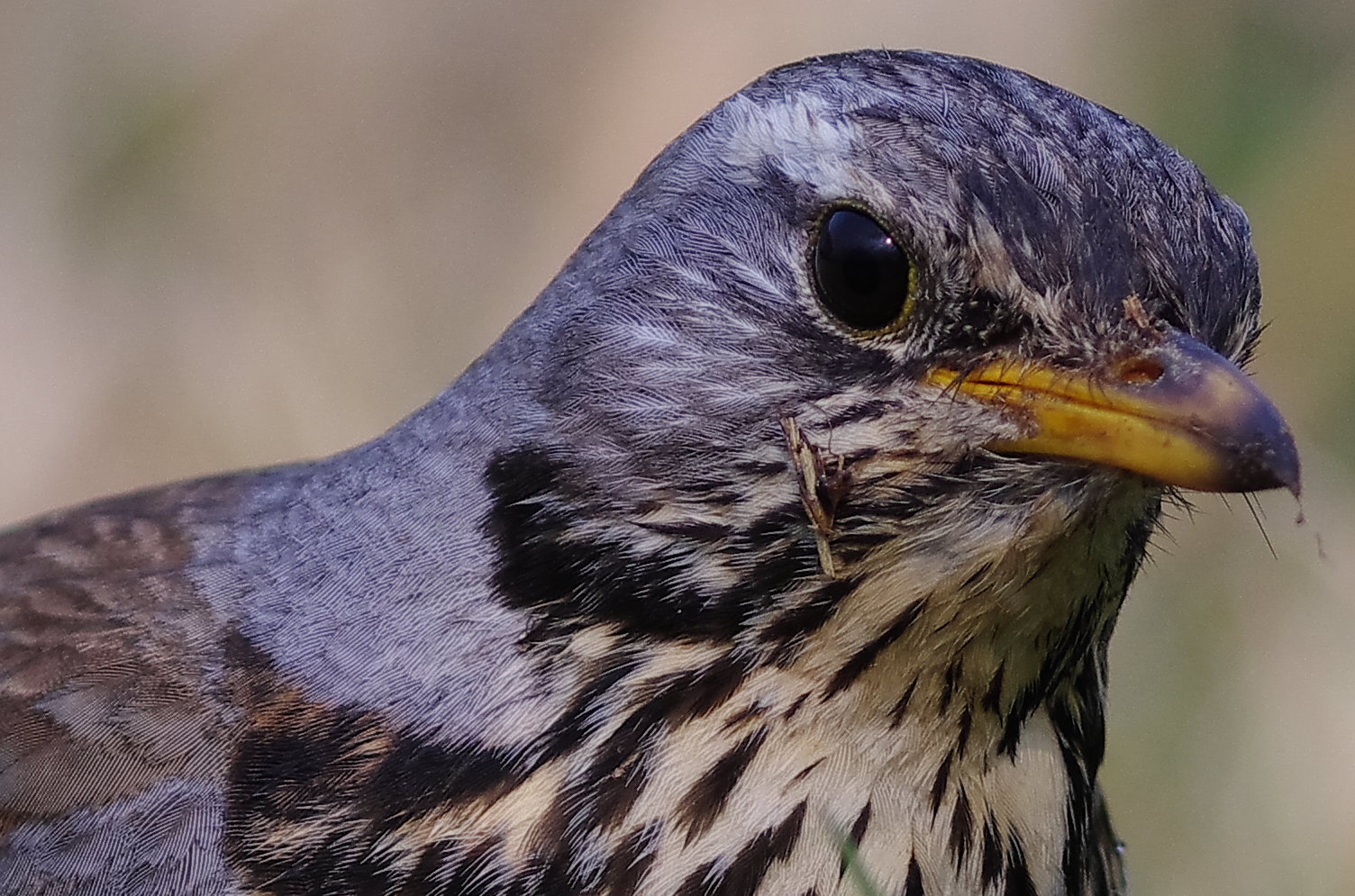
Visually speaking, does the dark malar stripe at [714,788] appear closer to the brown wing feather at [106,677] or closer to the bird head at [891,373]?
the bird head at [891,373]

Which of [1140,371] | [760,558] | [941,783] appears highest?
[1140,371]

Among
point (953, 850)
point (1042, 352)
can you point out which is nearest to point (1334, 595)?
point (953, 850)

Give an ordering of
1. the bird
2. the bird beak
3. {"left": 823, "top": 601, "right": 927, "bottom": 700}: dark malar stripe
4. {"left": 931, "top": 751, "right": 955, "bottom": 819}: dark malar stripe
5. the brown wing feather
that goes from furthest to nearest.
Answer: the brown wing feather → {"left": 931, "top": 751, "right": 955, "bottom": 819}: dark malar stripe → {"left": 823, "top": 601, "right": 927, "bottom": 700}: dark malar stripe → the bird → the bird beak

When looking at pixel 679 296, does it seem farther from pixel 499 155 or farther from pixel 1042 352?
pixel 499 155

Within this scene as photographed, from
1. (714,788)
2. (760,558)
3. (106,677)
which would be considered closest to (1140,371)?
(760,558)

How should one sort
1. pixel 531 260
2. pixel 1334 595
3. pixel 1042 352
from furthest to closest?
pixel 531 260 → pixel 1334 595 → pixel 1042 352

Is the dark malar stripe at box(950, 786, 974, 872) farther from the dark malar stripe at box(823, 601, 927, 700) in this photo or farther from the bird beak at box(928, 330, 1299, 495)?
the bird beak at box(928, 330, 1299, 495)

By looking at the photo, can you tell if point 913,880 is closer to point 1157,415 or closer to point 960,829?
point 960,829

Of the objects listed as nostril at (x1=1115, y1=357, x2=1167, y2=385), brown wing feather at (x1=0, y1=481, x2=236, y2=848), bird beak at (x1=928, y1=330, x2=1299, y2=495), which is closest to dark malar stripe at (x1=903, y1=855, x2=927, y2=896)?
bird beak at (x1=928, y1=330, x2=1299, y2=495)
